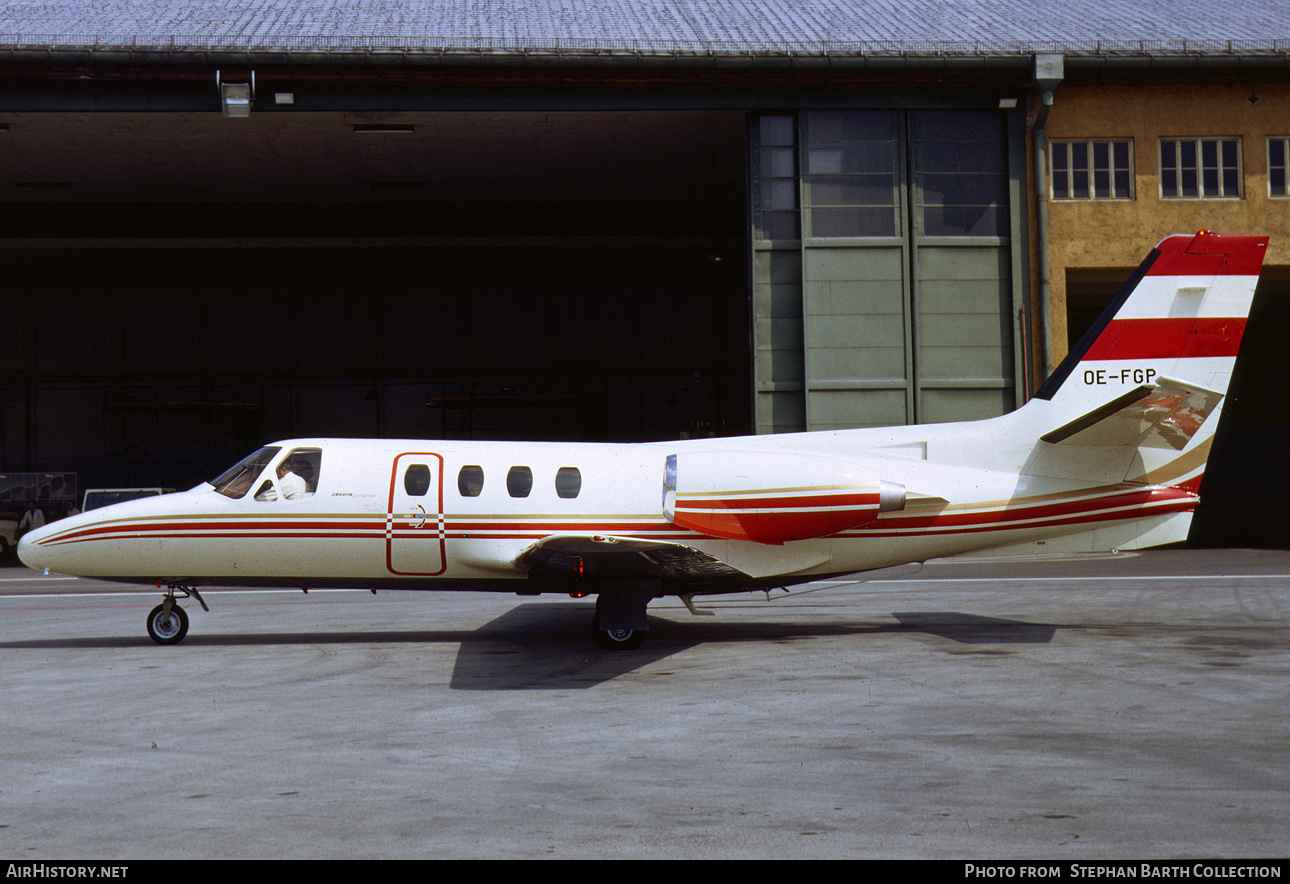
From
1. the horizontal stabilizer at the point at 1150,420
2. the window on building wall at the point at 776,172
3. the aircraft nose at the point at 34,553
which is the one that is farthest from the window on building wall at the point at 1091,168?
the aircraft nose at the point at 34,553

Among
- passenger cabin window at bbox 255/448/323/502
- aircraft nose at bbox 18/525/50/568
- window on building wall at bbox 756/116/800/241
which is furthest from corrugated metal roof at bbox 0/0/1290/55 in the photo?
aircraft nose at bbox 18/525/50/568

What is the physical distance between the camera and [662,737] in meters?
8.19

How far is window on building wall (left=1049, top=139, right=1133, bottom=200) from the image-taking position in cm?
2428

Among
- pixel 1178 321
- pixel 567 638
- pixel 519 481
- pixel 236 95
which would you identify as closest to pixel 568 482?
pixel 519 481

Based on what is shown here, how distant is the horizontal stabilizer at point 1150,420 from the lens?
12.1 meters

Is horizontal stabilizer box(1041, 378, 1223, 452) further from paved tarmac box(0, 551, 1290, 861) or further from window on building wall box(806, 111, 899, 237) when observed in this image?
window on building wall box(806, 111, 899, 237)

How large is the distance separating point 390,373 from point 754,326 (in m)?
22.8

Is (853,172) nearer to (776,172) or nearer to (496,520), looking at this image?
(776,172)

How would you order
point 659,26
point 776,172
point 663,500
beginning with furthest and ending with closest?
point 659,26 < point 776,172 < point 663,500

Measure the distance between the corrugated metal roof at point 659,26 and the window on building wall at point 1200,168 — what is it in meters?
2.06

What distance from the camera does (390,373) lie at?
141 feet

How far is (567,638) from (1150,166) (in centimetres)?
1880
